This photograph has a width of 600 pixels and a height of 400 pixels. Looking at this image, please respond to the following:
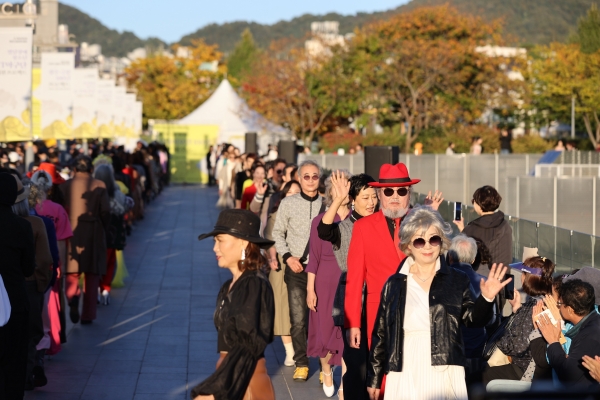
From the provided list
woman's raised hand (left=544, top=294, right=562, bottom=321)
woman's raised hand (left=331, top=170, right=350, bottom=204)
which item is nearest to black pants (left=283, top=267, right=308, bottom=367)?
woman's raised hand (left=331, top=170, right=350, bottom=204)

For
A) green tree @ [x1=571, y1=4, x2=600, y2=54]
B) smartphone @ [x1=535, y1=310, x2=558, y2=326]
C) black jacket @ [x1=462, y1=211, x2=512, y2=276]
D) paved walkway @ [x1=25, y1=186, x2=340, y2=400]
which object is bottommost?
paved walkway @ [x1=25, y1=186, x2=340, y2=400]

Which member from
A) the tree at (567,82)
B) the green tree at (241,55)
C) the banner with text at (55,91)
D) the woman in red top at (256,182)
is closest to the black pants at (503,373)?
the woman in red top at (256,182)

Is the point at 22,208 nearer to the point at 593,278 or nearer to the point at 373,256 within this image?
the point at 373,256

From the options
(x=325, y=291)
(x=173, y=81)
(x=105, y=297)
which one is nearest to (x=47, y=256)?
(x=325, y=291)

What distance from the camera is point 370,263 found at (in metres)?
6.54

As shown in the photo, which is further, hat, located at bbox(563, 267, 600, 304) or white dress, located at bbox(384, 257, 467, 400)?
hat, located at bbox(563, 267, 600, 304)

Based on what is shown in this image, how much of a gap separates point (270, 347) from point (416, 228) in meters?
6.08

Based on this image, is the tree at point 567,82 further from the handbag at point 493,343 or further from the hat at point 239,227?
the hat at point 239,227

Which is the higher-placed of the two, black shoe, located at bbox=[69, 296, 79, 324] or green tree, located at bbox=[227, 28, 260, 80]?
green tree, located at bbox=[227, 28, 260, 80]

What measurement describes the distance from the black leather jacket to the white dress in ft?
0.10

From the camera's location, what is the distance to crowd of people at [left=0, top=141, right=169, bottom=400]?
704 cm

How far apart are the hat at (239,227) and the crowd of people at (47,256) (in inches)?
83.6

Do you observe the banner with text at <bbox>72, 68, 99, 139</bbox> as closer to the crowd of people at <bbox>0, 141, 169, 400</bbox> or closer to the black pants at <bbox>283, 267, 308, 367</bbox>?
the crowd of people at <bbox>0, 141, 169, 400</bbox>

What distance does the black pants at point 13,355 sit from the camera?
6934 mm
